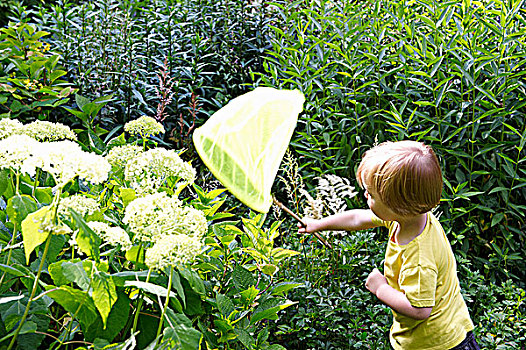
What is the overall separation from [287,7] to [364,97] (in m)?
0.90

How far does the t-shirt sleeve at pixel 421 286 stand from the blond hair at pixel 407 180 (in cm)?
22

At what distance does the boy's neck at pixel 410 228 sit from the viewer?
6.93ft

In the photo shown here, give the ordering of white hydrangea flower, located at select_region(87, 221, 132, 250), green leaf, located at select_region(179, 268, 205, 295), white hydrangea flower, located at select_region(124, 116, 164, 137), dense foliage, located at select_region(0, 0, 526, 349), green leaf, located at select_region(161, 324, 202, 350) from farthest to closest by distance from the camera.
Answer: dense foliage, located at select_region(0, 0, 526, 349) → white hydrangea flower, located at select_region(124, 116, 164, 137) → green leaf, located at select_region(179, 268, 205, 295) → white hydrangea flower, located at select_region(87, 221, 132, 250) → green leaf, located at select_region(161, 324, 202, 350)

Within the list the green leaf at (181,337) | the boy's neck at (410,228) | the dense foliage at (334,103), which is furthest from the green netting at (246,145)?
the boy's neck at (410,228)

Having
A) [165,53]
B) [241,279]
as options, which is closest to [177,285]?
[241,279]

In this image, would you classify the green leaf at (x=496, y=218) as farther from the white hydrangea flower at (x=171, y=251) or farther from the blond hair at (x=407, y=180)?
the white hydrangea flower at (x=171, y=251)

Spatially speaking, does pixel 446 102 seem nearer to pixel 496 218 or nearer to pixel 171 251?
pixel 496 218

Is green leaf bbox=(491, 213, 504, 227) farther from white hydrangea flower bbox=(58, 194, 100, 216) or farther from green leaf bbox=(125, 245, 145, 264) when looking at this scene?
white hydrangea flower bbox=(58, 194, 100, 216)

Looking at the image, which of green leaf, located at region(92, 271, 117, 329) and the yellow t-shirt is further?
the yellow t-shirt

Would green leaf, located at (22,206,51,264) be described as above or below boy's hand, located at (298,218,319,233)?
above

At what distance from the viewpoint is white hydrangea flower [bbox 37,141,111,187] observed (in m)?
1.20

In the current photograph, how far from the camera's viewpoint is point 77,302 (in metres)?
1.26

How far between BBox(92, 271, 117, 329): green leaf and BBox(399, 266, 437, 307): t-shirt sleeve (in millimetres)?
1215

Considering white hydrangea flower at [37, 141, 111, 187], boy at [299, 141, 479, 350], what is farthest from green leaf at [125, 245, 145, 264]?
boy at [299, 141, 479, 350]
